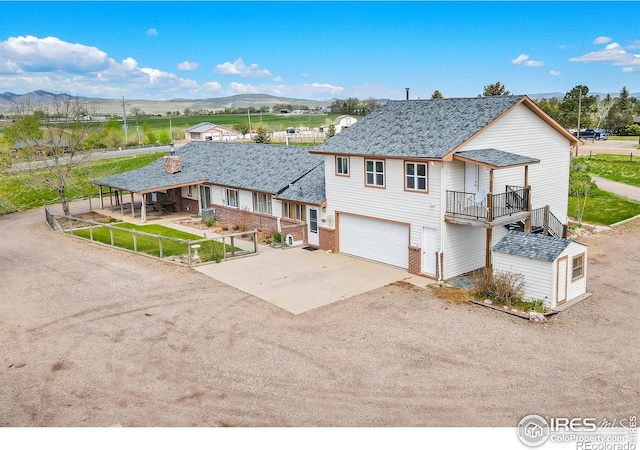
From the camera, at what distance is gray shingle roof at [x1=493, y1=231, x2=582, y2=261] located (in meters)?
17.1

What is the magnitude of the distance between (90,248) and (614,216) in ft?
89.6

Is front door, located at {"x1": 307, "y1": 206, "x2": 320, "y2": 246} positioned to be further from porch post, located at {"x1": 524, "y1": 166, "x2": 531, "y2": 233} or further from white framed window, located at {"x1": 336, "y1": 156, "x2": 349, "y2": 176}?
porch post, located at {"x1": 524, "y1": 166, "x2": 531, "y2": 233}

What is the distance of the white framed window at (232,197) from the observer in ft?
102

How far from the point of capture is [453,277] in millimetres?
20750

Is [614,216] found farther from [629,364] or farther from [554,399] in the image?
[554,399]

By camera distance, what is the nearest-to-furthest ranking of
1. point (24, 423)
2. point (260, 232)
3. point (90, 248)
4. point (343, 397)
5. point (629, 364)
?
point (24, 423)
point (343, 397)
point (629, 364)
point (90, 248)
point (260, 232)

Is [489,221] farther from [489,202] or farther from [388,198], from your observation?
[388,198]

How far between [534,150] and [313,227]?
33.1ft

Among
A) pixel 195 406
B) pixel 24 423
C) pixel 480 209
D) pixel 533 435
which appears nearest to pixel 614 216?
pixel 480 209

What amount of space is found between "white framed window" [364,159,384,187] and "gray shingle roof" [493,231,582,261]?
5.62 meters

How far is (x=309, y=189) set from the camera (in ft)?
86.8

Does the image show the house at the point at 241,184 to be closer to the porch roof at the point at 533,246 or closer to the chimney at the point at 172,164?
the chimney at the point at 172,164

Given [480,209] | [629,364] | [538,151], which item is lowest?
[629,364]

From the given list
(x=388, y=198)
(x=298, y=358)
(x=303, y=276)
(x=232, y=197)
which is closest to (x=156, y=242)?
(x=232, y=197)
